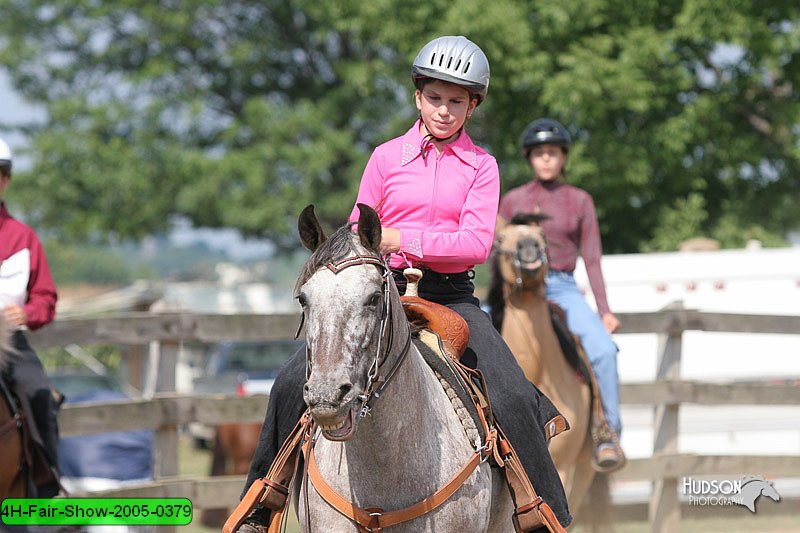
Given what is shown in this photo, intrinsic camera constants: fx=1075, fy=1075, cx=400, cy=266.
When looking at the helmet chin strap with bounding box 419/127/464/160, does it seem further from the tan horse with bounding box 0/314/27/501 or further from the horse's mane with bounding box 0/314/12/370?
the tan horse with bounding box 0/314/27/501

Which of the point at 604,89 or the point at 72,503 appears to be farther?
the point at 604,89

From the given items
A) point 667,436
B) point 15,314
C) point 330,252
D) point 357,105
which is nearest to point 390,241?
point 330,252

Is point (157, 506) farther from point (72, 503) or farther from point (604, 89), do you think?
point (604, 89)

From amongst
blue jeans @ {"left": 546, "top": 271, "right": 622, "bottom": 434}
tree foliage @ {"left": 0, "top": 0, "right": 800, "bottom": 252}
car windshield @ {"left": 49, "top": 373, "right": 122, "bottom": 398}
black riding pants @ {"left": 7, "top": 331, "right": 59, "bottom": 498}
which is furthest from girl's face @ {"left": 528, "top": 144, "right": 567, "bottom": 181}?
car windshield @ {"left": 49, "top": 373, "right": 122, "bottom": 398}

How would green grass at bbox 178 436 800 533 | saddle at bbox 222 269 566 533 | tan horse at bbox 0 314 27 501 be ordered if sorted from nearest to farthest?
1. saddle at bbox 222 269 566 533
2. tan horse at bbox 0 314 27 501
3. green grass at bbox 178 436 800 533

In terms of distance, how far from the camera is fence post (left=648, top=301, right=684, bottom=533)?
899 centimetres

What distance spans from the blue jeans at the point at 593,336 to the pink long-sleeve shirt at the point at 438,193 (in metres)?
3.49

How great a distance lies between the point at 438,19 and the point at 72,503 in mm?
14666

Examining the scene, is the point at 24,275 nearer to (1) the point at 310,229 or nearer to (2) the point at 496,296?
(2) the point at 496,296

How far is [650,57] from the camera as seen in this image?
57.3 ft

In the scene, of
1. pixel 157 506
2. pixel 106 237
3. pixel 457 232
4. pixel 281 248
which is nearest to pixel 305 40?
pixel 281 248

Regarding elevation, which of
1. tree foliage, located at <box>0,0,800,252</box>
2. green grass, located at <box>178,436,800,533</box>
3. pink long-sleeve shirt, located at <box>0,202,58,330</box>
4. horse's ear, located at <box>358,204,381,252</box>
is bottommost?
green grass, located at <box>178,436,800,533</box>

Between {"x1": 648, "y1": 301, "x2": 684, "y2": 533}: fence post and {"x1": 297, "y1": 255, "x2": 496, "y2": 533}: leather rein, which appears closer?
{"x1": 297, "y1": 255, "x2": 496, "y2": 533}: leather rein

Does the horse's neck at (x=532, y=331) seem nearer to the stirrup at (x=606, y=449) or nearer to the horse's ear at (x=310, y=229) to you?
the stirrup at (x=606, y=449)
